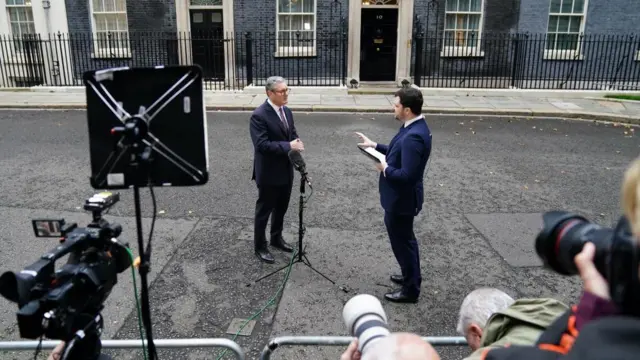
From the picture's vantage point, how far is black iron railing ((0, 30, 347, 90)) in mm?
17641

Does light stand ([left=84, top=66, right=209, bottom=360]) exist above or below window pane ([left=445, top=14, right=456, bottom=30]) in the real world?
below

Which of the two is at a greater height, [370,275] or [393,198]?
[393,198]

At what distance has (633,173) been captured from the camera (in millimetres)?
1258

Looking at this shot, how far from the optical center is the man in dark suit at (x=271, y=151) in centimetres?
520

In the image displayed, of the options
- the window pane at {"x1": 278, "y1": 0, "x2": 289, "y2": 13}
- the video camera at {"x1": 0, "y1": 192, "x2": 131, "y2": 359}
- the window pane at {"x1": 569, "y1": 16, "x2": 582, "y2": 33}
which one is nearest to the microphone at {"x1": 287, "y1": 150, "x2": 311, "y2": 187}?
the video camera at {"x1": 0, "y1": 192, "x2": 131, "y2": 359}

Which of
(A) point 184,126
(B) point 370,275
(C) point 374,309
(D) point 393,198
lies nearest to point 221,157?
(B) point 370,275

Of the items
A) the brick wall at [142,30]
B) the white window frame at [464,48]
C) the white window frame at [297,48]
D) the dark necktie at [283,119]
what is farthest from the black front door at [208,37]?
the dark necktie at [283,119]

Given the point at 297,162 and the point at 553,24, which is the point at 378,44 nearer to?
the point at 553,24

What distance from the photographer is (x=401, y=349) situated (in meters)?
1.59

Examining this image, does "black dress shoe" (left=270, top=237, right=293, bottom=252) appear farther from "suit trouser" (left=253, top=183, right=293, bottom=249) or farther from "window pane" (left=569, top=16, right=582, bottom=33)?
"window pane" (left=569, top=16, right=582, bottom=33)

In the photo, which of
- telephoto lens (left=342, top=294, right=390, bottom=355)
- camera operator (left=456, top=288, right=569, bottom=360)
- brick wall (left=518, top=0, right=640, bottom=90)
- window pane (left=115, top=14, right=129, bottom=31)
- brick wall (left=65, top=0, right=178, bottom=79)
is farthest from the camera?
window pane (left=115, top=14, right=129, bottom=31)

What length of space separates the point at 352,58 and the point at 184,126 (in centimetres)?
1550

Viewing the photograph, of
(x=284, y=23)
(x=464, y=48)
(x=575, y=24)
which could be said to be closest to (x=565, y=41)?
(x=575, y=24)

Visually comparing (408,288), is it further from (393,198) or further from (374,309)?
(374,309)
